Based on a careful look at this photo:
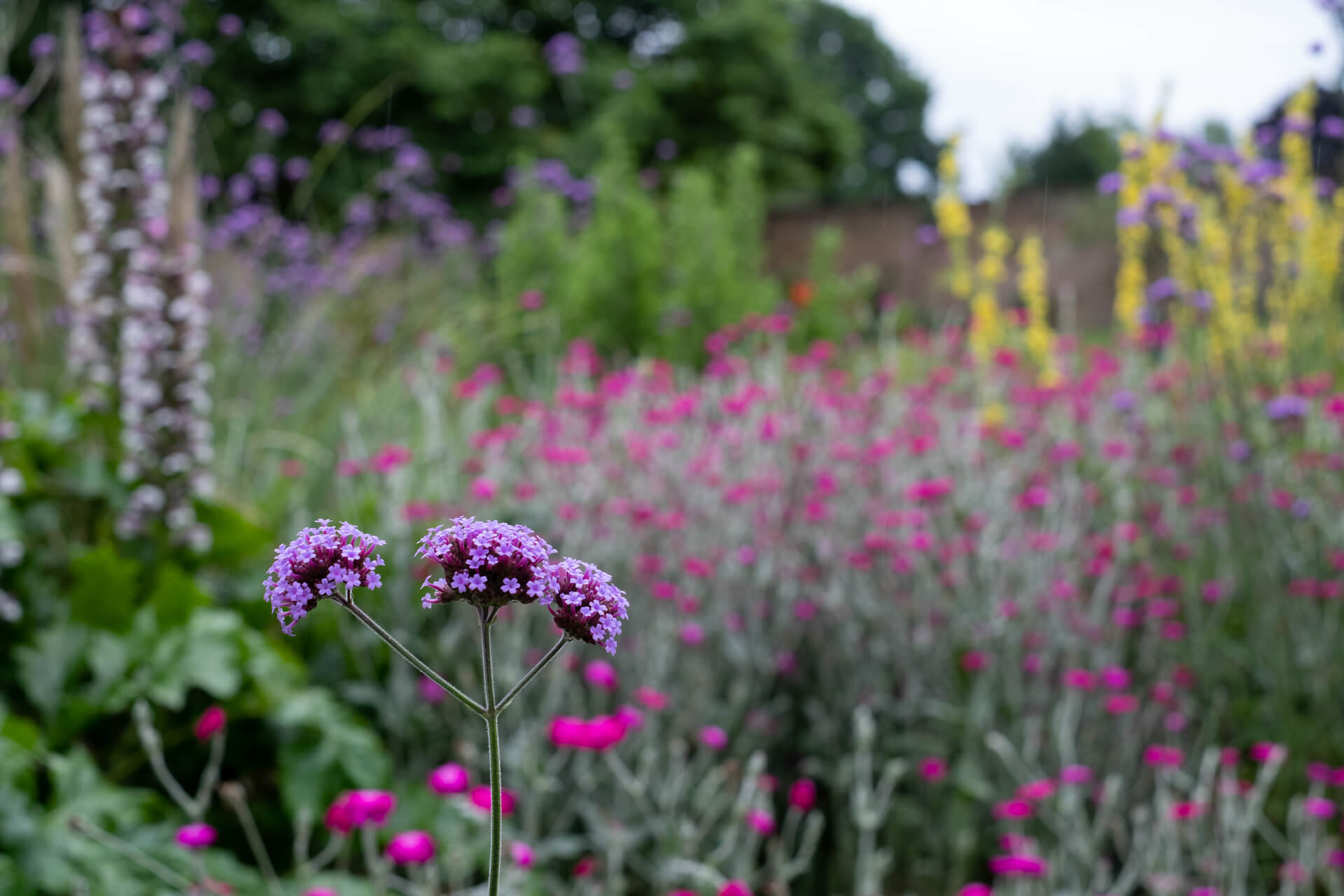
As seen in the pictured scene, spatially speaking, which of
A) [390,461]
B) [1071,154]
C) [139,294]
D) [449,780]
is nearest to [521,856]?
[449,780]

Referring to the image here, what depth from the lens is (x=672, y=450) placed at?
3.47 meters

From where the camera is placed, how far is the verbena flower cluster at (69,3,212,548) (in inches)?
104

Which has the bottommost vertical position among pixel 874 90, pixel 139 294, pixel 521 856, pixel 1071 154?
pixel 521 856

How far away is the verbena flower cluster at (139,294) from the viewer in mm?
2652

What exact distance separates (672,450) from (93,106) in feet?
5.94

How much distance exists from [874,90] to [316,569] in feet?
122

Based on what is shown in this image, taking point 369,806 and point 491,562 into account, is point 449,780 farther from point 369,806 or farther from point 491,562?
point 491,562

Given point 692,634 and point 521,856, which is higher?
point 692,634

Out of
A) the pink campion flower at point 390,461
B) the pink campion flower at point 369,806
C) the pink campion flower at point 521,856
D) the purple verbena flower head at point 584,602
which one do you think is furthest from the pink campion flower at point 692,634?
the purple verbena flower head at point 584,602

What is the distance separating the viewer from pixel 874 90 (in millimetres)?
35500

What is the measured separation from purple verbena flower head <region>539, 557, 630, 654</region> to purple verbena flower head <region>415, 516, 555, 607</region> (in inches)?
0.4

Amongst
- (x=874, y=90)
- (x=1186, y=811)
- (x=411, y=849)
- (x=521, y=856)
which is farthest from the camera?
(x=874, y=90)

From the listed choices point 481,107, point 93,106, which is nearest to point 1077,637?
point 93,106

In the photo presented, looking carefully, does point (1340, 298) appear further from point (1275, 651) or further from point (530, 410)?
point (530, 410)
